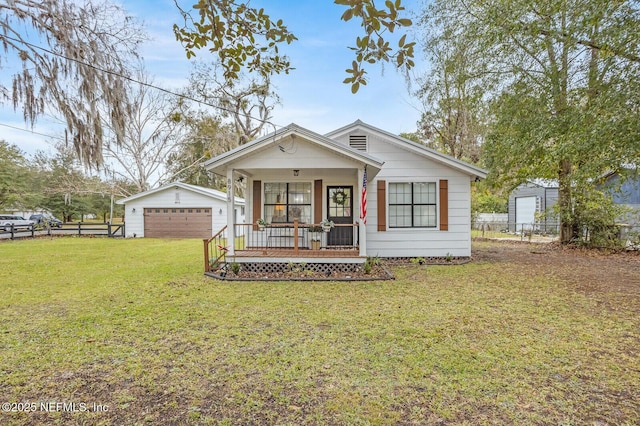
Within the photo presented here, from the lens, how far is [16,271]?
8.82m

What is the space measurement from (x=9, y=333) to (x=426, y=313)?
5.85 m

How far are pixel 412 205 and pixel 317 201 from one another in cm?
300

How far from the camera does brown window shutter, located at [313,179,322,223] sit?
10297 millimetres

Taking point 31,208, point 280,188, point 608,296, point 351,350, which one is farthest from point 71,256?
point 31,208

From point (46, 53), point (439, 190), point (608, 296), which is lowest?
point (608, 296)

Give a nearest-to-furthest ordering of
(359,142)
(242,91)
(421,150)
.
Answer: (421,150) → (359,142) → (242,91)

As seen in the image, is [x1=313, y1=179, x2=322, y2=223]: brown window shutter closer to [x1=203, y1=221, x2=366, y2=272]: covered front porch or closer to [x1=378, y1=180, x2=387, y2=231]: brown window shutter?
[x1=203, y1=221, x2=366, y2=272]: covered front porch

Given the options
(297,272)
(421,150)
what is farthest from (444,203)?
(297,272)

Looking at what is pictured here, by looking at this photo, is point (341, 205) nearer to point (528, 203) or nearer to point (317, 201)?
point (317, 201)

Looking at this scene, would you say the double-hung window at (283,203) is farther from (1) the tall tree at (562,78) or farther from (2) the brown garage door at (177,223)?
(2) the brown garage door at (177,223)

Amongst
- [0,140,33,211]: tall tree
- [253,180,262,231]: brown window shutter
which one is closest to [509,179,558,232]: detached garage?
[253,180,262,231]: brown window shutter

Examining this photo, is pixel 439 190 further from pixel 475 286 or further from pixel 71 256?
pixel 71 256

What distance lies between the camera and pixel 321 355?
12.2ft

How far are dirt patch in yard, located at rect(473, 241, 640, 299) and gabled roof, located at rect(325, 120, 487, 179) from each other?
116 inches
